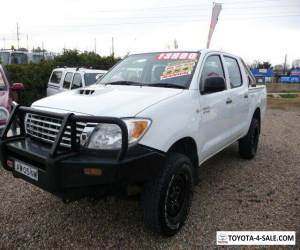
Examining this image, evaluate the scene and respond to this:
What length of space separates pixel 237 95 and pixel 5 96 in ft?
12.2

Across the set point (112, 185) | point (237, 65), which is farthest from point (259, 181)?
point (112, 185)

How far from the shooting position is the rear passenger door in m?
4.70

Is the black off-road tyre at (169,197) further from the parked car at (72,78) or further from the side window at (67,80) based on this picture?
the side window at (67,80)

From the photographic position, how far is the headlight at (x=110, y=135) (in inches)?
106

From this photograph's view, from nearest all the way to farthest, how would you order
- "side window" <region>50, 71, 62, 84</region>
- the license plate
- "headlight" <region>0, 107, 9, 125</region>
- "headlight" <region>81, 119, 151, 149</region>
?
1. "headlight" <region>81, 119, 151, 149</region>
2. the license plate
3. "headlight" <region>0, 107, 9, 125</region>
4. "side window" <region>50, 71, 62, 84</region>

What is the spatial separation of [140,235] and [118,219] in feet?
1.36

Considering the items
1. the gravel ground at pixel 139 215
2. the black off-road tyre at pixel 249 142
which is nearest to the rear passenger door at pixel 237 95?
the black off-road tyre at pixel 249 142

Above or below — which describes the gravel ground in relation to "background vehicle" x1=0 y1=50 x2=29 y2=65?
below

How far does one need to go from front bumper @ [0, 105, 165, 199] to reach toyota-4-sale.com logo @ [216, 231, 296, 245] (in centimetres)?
104

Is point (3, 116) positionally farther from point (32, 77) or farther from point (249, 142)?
point (32, 77)

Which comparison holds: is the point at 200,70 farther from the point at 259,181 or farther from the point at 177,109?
the point at 259,181

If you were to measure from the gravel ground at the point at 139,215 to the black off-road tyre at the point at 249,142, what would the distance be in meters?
0.60

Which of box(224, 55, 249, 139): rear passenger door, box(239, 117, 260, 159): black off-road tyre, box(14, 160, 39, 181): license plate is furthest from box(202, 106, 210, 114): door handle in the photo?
box(239, 117, 260, 159): black off-road tyre

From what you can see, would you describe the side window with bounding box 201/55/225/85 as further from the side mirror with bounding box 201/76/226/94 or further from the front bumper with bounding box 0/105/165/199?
the front bumper with bounding box 0/105/165/199
